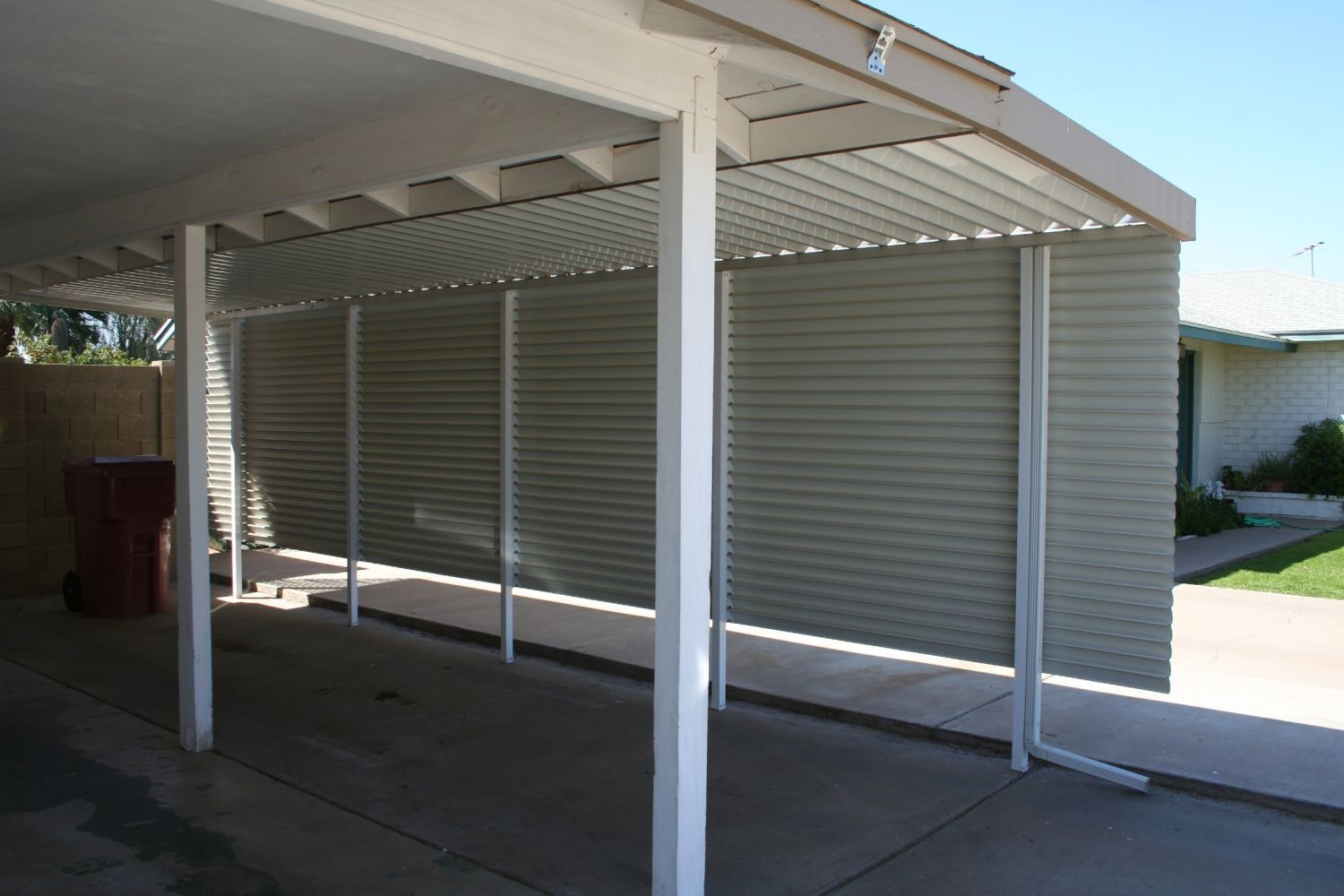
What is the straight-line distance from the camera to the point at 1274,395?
53.8 feet

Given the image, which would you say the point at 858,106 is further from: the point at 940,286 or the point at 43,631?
the point at 43,631

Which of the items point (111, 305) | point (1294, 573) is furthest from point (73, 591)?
point (1294, 573)

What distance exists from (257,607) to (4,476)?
99.4 inches

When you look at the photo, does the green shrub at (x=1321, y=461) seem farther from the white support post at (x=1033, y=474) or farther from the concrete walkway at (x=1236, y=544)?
the white support post at (x=1033, y=474)

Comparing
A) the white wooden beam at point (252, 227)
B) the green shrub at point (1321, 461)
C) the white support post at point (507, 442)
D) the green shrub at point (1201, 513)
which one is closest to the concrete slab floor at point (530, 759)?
the white support post at point (507, 442)

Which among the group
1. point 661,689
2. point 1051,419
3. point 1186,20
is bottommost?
point 661,689

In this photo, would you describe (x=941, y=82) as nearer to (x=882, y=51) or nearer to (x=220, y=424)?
(x=882, y=51)

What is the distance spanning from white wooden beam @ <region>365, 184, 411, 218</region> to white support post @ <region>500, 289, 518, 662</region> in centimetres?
194

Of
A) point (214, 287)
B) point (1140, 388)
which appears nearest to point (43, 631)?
point (214, 287)

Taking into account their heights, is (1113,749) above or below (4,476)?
below

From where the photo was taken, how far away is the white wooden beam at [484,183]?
4.69 m

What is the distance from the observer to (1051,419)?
5090 millimetres

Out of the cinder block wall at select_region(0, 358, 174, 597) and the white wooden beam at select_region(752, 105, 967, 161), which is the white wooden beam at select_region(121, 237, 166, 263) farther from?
the white wooden beam at select_region(752, 105, 967, 161)

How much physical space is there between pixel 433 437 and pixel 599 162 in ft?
13.1
